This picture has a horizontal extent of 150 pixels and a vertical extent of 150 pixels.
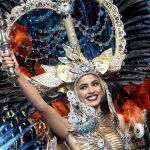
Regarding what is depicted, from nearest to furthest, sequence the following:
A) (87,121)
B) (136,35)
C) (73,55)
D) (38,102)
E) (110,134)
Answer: (38,102) < (87,121) < (110,134) < (73,55) < (136,35)

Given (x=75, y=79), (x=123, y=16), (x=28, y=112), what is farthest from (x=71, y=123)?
(x=123, y=16)

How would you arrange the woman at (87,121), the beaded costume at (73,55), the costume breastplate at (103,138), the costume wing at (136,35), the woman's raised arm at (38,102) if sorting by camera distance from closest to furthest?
the woman's raised arm at (38,102) < the woman at (87,121) < the costume breastplate at (103,138) < the beaded costume at (73,55) < the costume wing at (136,35)

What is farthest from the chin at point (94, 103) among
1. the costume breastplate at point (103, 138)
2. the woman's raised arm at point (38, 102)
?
the woman's raised arm at point (38, 102)

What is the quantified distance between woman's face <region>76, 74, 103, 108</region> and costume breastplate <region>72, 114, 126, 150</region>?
183 millimetres

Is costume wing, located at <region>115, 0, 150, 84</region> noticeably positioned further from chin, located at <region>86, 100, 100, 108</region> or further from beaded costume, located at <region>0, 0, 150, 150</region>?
chin, located at <region>86, 100, 100, 108</region>

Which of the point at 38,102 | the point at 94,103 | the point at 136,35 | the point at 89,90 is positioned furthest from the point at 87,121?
the point at 136,35

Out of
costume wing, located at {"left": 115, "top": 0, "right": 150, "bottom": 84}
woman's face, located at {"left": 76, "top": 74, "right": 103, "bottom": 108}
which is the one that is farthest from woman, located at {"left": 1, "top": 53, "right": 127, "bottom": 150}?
costume wing, located at {"left": 115, "top": 0, "right": 150, "bottom": 84}

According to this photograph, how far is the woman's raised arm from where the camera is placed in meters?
4.29

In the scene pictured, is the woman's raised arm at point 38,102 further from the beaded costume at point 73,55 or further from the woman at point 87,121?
the beaded costume at point 73,55

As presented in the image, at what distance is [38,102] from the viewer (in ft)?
15.3

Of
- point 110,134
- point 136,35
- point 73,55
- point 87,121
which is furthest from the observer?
point 136,35

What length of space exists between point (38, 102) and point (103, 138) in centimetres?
91

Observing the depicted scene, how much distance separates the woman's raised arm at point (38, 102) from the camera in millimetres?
4289

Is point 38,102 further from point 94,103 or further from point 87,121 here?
point 94,103
